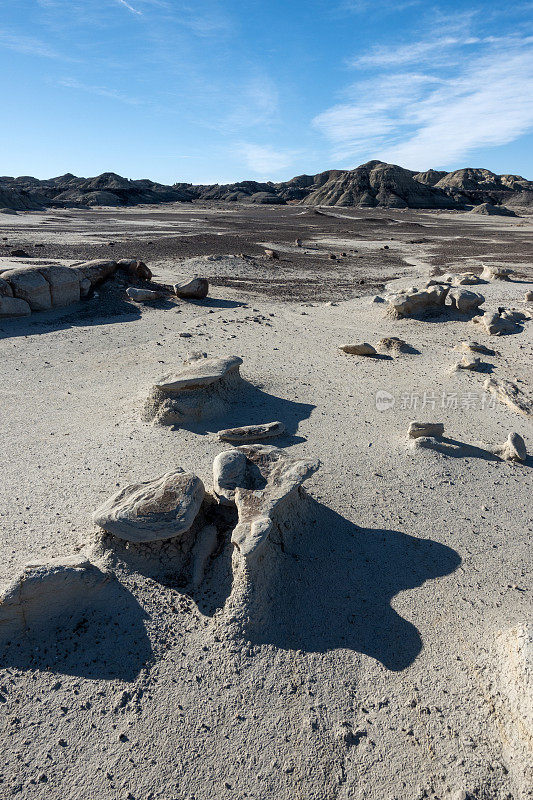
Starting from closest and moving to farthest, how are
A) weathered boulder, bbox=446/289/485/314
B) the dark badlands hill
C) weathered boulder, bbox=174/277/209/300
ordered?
weathered boulder, bbox=446/289/485/314
weathered boulder, bbox=174/277/209/300
the dark badlands hill

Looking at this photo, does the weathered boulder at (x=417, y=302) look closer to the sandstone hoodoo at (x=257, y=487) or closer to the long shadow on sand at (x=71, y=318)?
the long shadow on sand at (x=71, y=318)

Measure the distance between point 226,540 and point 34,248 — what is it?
58.7 ft

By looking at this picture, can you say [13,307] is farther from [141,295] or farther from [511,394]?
[511,394]

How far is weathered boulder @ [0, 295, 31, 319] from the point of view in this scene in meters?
9.45

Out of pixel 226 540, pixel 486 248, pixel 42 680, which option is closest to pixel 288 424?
pixel 226 540

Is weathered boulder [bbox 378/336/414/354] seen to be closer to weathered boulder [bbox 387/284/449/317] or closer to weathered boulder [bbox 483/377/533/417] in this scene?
weathered boulder [bbox 483/377/533/417]

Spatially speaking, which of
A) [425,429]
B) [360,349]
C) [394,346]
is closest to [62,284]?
[360,349]

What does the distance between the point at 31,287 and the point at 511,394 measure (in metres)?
8.81

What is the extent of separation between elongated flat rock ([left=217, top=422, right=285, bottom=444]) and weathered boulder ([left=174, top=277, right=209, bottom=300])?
6.64m

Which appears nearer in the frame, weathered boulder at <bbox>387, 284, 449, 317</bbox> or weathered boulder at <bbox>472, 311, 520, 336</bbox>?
weathered boulder at <bbox>472, 311, 520, 336</bbox>

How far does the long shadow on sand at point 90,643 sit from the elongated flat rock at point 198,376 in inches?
112

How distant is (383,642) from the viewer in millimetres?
2912

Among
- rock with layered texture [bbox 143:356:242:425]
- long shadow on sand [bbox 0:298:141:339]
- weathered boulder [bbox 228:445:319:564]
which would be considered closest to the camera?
weathered boulder [bbox 228:445:319:564]

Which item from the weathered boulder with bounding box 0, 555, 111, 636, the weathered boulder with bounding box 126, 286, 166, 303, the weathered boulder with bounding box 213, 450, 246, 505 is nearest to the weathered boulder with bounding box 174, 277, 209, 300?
the weathered boulder with bounding box 126, 286, 166, 303
